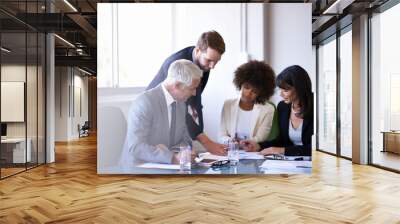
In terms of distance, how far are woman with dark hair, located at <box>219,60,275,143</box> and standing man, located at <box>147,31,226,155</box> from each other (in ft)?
0.92

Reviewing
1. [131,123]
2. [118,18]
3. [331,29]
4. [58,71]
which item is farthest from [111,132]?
[58,71]

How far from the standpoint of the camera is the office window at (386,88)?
704 cm

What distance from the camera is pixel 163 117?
20.5 feet

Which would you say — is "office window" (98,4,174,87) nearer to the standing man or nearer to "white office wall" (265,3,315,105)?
the standing man

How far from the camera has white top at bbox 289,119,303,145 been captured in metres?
6.43

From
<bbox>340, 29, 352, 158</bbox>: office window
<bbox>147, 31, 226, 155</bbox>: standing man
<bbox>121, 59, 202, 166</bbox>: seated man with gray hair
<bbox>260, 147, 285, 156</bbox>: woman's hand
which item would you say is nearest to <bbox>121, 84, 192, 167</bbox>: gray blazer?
<bbox>121, 59, 202, 166</bbox>: seated man with gray hair

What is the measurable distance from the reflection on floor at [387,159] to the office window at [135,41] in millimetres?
4650

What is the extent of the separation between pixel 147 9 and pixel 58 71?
422 inches

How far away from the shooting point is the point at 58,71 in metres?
15.8

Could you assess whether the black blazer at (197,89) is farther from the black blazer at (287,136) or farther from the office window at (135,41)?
the black blazer at (287,136)

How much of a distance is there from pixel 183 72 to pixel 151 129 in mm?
1080

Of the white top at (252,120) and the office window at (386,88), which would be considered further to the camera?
the office window at (386,88)

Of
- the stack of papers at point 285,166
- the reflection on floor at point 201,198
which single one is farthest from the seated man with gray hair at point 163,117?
the stack of papers at point 285,166

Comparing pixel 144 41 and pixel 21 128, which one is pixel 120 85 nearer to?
pixel 144 41
